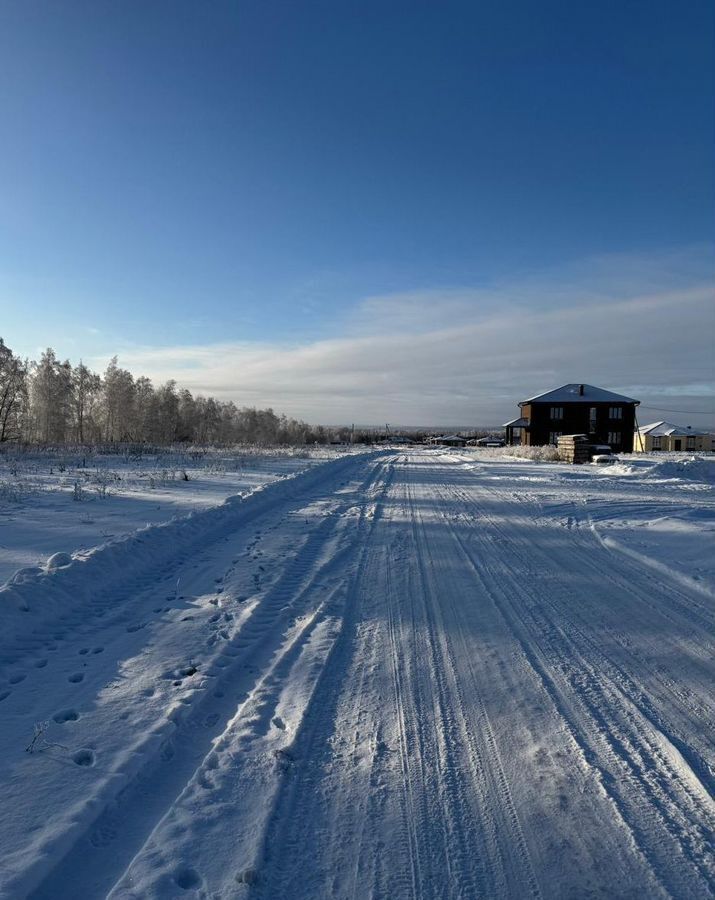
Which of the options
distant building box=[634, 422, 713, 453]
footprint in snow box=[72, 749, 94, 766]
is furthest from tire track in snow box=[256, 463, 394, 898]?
distant building box=[634, 422, 713, 453]

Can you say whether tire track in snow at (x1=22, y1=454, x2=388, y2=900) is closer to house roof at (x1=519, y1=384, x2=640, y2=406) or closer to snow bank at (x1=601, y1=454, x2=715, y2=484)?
snow bank at (x1=601, y1=454, x2=715, y2=484)

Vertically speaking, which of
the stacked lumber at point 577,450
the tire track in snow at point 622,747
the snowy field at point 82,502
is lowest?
the tire track in snow at point 622,747

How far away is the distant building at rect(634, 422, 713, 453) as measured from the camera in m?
72.2

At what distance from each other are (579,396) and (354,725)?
5885 centimetres

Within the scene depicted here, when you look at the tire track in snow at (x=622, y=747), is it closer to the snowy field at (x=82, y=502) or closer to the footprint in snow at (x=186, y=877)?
the footprint in snow at (x=186, y=877)

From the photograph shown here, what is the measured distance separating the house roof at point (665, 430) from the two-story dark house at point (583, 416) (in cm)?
2232

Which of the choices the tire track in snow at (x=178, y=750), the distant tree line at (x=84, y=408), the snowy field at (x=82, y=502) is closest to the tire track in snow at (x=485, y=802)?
the tire track in snow at (x=178, y=750)

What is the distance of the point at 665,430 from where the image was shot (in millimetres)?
73562

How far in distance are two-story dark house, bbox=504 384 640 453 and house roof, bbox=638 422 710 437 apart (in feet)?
73.2

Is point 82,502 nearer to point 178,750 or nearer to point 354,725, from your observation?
point 178,750

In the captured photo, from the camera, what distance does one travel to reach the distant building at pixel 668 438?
7225 cm

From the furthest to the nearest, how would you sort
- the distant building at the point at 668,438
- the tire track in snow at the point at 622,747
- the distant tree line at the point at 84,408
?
the distant building at the point at 668,438 < the distant tree line at the point at 84,408 < the tire track in snow at the point at 622,747

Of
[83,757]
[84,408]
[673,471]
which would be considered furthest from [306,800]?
[84,408]

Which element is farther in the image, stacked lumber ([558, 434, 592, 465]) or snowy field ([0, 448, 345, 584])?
stacked lumber ([558, 434, 592, 465])
